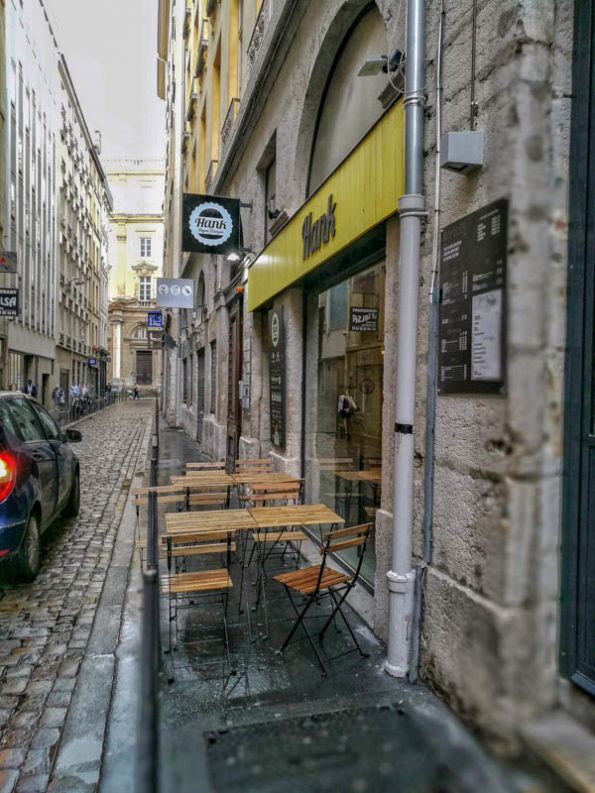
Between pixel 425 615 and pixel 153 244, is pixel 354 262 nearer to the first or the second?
pixel 425 615

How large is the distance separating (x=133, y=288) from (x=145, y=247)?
5.28 metres

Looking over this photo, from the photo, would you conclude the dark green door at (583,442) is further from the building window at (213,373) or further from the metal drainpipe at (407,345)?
the building window at (213,373)

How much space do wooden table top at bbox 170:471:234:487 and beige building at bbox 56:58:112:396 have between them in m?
33.1

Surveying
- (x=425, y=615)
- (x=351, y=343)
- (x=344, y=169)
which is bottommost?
(x=425, y=615)

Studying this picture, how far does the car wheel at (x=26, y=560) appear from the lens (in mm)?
5324

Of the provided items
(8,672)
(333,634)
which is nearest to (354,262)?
(333,634)

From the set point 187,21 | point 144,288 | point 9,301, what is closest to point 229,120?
point 9,301

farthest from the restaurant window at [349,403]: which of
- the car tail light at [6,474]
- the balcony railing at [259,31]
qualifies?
the balcony railing at [259,31]

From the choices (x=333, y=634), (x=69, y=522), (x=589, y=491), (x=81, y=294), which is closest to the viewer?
(x=589, y=491)

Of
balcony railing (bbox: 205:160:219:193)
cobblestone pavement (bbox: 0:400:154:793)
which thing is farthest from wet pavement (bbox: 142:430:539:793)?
balcony railing (bbox: 205:160:219:193)

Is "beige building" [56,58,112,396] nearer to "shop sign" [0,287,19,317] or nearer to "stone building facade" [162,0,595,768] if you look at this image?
"shop sign" [0,287,19,317]

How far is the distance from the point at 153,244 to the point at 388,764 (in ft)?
243

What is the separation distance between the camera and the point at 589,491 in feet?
9.37

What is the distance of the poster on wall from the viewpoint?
25.8 feet
